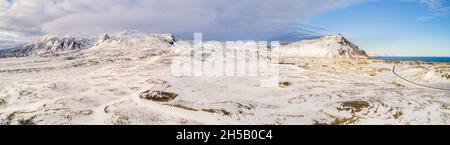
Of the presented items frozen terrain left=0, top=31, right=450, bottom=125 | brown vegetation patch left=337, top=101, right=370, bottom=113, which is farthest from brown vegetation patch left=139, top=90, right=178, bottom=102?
brown vegetation patch left=337, top=101, right=370, bottom=113

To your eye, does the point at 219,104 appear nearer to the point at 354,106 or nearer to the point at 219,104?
the point at 219,104

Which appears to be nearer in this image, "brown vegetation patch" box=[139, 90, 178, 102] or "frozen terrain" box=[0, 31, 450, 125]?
"frozen terrain" box=[0, 31, 450, 125]

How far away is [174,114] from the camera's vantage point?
53750 millimetres

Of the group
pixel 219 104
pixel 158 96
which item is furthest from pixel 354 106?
pixel 158 96

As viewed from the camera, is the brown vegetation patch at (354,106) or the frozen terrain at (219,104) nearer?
the frozen terrain at (219,104)

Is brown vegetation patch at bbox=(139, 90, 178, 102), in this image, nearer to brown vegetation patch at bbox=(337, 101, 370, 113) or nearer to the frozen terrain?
the frozen terrain

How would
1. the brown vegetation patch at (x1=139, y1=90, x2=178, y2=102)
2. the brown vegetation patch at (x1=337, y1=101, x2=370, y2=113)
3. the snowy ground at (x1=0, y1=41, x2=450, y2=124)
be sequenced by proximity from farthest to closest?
the brown vegetation patch at (x1=139, y1=90, x2=178, y2=102), the brown vegetation patch at (x1=337, y1=101, x2=370, y2=113), the snowy ground at (x1=0, y1=41, x2=450, y2=124)

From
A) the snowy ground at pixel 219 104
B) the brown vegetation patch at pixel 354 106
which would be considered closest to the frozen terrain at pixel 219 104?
the snowy ground at pixel 219 104

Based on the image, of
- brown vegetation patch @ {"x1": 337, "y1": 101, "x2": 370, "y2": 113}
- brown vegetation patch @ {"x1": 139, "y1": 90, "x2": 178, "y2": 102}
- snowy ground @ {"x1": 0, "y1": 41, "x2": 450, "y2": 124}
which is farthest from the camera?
brown vegetation patch @ {"x1": 139, "y1": 90, "x2": 178, "y2": 102}

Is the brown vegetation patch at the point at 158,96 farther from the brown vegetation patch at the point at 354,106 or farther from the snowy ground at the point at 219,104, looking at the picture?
the brown vegetation patch at the point at 354,106

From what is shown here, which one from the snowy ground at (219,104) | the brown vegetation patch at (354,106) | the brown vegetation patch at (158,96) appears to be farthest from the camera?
the brown vegetation patch at (158,96)

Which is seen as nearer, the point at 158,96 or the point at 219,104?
the point at 219,104
